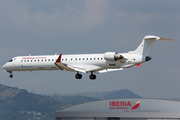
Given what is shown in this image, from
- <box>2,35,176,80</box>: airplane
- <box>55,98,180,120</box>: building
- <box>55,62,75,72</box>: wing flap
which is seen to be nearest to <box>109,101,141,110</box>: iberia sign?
<box>55,98,180,120</box>: building

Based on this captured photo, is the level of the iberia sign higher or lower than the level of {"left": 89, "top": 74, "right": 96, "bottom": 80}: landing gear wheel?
lower

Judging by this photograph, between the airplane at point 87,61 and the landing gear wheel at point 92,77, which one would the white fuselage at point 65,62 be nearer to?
the airplane at point 87,61

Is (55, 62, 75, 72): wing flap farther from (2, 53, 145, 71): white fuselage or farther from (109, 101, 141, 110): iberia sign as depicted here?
(109, 101, 141, 110): iberia sign

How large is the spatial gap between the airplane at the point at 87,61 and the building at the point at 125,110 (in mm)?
4307

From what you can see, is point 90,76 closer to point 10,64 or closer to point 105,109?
point 105,109

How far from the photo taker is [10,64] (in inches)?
2176

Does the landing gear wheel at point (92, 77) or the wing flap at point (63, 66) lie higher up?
the wing flap at point (63, 66)

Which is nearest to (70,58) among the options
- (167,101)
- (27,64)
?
(27,64)

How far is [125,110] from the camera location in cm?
5109

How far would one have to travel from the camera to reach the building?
46406mm

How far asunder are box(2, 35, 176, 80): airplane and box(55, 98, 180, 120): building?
4307 millimetres

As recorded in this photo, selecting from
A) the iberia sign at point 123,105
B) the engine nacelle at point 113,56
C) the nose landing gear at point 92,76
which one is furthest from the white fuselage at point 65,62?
the iberia sign at point 123,105

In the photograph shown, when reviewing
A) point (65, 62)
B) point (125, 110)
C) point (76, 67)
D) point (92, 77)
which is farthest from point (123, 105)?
point (65, 62)

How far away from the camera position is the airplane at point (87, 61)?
4628 centimetres
